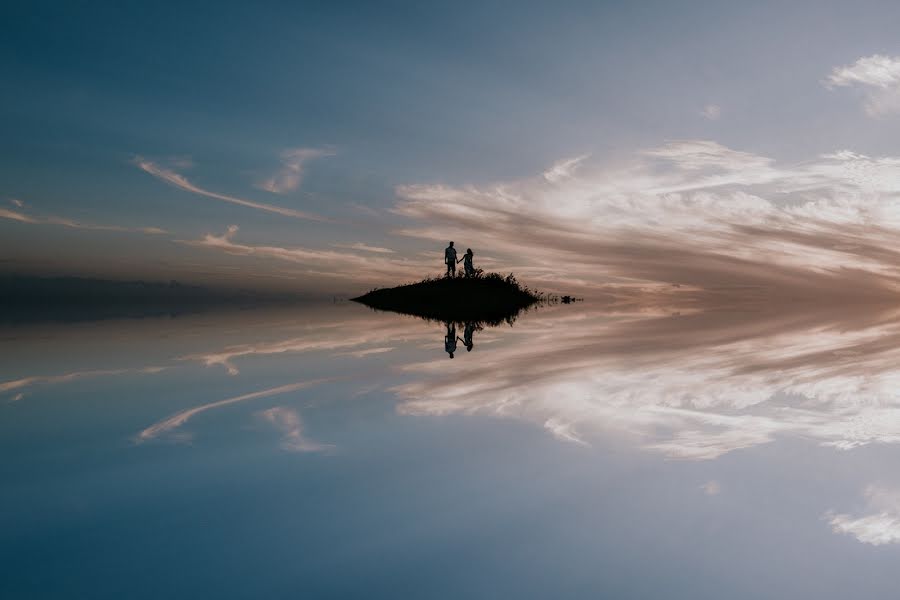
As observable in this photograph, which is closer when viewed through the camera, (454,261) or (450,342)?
(450,342)

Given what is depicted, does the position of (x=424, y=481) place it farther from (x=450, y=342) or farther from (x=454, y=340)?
(x=454, y=340)

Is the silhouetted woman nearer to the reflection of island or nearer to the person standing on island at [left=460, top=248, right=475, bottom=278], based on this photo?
the person standing on island at [left=460, top=248, right=475, bottom=278]

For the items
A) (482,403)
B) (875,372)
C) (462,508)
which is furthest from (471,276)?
(462,508)

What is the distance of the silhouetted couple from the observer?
46.5 m

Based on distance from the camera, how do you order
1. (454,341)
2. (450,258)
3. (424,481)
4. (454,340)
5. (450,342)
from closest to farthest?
(424,481)
(450,342)
(454,341)
(454,340)
(450,258)

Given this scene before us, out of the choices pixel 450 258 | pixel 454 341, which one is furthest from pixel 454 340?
pixel 450 258

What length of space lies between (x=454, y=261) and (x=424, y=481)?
42.6 meters

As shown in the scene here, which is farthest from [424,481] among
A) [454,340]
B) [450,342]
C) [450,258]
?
[450,258]

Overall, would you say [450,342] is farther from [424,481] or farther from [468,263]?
[468,263]

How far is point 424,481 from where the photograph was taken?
16.1ft

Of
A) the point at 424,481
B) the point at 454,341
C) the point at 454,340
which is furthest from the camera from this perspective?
the point at 454,340

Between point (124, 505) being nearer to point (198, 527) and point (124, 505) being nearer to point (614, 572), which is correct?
point (198, 527)

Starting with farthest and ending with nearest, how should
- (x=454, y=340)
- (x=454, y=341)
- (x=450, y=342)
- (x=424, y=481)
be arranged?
(x=454, y=340), (x=454, y=341), (x=450, y=342), (x=424, y=481)

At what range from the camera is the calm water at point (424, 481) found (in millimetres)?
3492
